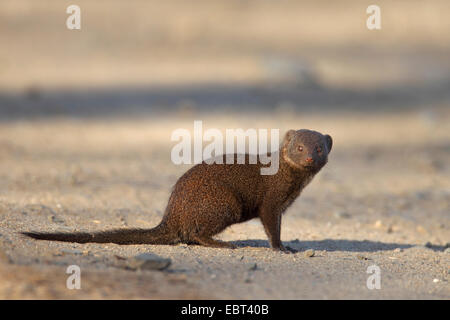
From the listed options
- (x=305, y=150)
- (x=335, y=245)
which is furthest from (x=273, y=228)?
(x=335, y=245)

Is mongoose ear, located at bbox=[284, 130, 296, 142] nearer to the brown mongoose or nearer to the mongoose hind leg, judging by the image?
the brown mongoose

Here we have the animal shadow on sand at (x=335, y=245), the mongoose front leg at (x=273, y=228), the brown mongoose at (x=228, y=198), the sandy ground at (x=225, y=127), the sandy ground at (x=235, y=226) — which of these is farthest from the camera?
the animal shadow on sand at (x=335, y=245)

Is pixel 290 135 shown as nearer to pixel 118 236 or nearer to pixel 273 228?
pixel 273 228

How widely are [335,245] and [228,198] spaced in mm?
1436

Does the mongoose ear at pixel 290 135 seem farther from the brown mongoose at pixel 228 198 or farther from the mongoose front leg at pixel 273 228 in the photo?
the mongoose front leg at pixel 273 228

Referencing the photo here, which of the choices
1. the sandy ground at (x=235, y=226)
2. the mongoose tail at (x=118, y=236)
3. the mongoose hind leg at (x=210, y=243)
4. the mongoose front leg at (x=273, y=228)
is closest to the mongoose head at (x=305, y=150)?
the mongoose front leg at (x=273, y=228)

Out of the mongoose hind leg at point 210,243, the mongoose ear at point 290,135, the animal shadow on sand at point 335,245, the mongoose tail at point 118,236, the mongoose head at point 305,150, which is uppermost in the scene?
the mongoose ear at point 290,135

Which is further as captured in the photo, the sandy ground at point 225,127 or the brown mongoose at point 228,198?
the brown mongoose at point 228,198

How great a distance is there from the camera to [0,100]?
1407 cm

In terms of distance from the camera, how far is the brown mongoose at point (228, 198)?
566 cm

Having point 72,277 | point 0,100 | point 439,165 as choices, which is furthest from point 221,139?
point 72,277

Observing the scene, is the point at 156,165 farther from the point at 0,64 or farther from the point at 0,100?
the point at 0,64

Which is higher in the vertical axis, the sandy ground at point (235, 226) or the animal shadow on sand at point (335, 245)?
the sandy ground at point (235, 226)

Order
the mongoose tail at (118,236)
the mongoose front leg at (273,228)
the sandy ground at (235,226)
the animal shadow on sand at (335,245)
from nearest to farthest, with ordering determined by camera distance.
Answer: the sandy ground at (235,226)
the mongoose tail at (118,236)
the mongoose front leg at (273,228)
the animal shadow on sand at (335,245)
